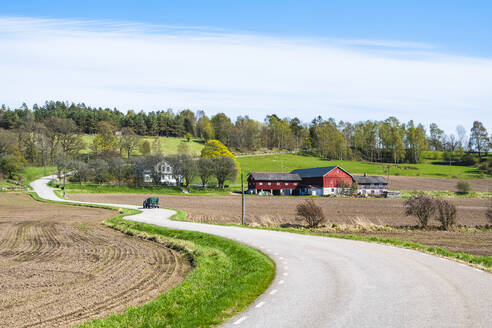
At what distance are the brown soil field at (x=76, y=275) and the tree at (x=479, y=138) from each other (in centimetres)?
16332

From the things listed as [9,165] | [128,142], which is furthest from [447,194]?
[9,165]

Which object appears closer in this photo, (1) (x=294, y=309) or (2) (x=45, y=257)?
(1) (x=294, y=309)

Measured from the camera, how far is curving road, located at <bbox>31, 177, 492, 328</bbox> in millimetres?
9219

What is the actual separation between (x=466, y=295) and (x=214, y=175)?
294 feet

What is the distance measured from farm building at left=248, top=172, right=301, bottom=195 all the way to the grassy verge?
256 feet

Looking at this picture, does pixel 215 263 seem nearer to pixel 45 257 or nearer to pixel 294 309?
pixel 294 309

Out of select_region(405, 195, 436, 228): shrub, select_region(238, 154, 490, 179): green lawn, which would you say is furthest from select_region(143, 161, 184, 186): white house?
select_region(405, 195, 436, 228): shrub

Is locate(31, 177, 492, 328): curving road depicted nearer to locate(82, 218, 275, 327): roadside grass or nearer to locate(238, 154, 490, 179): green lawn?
locate(82, 218, 275, 327): roadside grass

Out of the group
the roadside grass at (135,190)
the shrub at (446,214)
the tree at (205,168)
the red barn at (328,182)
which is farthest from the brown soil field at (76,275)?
the red barn at (328,182)

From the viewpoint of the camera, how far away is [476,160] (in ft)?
477

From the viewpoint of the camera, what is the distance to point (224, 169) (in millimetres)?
98875

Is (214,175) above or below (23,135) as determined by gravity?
below

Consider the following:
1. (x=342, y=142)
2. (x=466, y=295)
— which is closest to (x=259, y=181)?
(x=342, y=142)

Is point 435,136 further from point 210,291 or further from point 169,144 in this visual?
point 210,291
